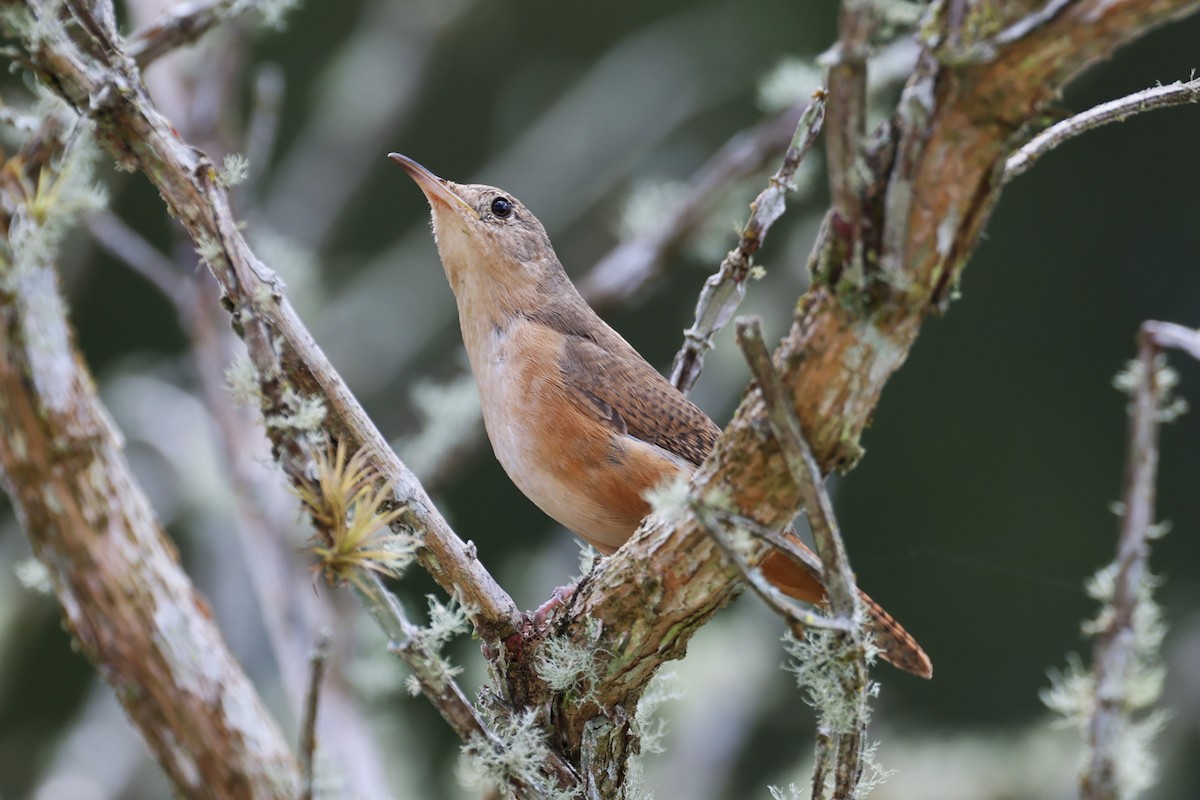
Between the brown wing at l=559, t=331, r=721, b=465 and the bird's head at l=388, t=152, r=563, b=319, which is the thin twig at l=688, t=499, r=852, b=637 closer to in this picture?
the brown wing at l=559, t=331, r=721, b=465

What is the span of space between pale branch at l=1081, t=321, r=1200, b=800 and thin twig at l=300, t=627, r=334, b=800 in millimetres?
1137

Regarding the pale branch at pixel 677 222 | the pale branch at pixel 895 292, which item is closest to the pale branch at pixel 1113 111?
the pale branch at pixel 895 292

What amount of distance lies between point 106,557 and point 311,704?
393 millimetres

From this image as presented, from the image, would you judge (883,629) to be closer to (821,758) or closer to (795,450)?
(821,758)

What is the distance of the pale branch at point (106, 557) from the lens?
1.75 metres

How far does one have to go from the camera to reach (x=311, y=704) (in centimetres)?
164

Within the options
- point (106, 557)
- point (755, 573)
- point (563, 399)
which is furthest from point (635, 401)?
point (106, 557)

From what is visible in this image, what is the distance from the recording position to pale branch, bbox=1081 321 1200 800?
1.89 metres

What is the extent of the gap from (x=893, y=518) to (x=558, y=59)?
3.93m

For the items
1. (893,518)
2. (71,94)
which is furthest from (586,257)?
(71,94)

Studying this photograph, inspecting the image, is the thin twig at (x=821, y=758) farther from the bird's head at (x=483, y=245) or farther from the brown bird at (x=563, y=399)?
the bird's head at (x=483, y=245)

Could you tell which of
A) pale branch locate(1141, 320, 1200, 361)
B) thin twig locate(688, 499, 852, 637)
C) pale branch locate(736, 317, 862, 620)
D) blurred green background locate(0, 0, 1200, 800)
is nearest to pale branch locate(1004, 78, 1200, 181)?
pale branch locate(1141, 320, 1200, 361)

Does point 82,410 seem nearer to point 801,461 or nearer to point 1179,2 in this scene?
point 801,461

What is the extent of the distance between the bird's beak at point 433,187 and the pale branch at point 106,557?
1.69 metres
